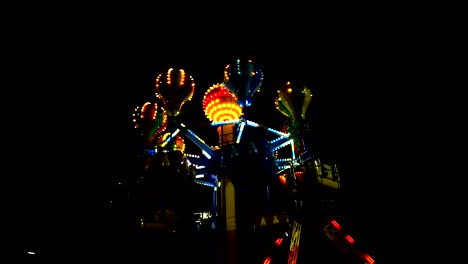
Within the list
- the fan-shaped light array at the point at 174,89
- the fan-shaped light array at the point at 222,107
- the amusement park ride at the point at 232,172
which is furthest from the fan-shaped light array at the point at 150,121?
the fan-shaped light array at the point at 222,107

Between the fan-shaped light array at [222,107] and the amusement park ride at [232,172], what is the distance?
0.03 meters

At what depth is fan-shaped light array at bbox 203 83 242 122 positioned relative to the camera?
1090 cm

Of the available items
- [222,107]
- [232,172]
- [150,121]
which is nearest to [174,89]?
[150,121]

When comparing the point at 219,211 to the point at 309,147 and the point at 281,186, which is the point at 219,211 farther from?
the point at 309,147

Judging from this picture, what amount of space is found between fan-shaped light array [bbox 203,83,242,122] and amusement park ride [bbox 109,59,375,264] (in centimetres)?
3

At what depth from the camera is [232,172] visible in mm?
8938

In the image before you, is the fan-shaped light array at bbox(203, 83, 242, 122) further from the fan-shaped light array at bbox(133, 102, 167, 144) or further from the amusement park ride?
the fan-shaped light array at bbox(133, 102, 167, 144)

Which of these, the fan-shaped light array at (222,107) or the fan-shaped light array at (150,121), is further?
the fan-shaped light array at (222,107)

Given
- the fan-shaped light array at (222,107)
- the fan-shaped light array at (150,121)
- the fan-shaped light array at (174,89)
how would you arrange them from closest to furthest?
1. the fan-shaped light array at (174,89)
2. the fan-shaped light array at (150,121)
3. the fan-shaped light array at (222,107)

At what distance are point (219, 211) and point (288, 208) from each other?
7.11ft

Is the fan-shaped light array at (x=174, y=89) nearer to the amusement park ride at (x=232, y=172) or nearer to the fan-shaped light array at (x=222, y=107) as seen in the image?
the amusement park ride at (x=232, y=172)

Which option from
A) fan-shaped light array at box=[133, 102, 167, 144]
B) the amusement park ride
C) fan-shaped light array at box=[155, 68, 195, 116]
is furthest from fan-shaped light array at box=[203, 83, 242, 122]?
fan-shaped light array at box=[133, 102, 167, 144]

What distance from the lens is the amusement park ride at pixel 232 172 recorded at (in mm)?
8664

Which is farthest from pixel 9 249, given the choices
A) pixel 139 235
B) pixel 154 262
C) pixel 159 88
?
pixel 159 88
